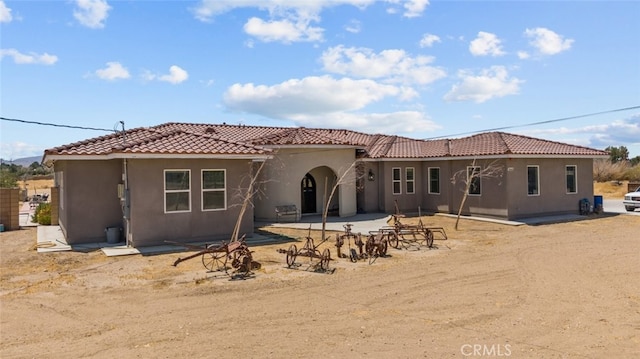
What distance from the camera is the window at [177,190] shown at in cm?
1383

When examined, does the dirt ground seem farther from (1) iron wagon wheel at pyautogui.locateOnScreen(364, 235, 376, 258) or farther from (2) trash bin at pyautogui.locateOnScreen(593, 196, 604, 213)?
(2) trash bin at pyautogui.locateOnScreen(593, 196, 604, 213)

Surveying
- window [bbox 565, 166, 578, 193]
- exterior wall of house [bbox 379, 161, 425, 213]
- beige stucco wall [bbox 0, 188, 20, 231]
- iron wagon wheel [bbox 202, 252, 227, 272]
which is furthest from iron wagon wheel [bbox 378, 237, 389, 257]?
beige stucco wall [bbox 0, 188, 20, 231]

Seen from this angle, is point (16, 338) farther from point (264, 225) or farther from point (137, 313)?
point (264, 225)

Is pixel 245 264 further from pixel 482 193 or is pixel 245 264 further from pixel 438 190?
pixel 438 190

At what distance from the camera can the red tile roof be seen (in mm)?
14305

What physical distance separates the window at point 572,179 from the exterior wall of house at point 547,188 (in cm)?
16

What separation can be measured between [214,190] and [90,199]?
414 centimetres

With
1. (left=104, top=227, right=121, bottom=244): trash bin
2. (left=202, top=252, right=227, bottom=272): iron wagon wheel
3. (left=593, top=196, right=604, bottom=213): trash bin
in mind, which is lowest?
(left=202, top=252, right=227, bottom=272): iron wagon wheel

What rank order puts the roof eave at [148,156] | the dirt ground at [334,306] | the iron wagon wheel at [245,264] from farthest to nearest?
the roof eave at [148,156]
the iron wagon wheel at [245,264]
the dirt ground at [334,306]

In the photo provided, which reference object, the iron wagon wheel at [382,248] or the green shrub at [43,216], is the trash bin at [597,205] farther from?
the green shrub at [43,216]

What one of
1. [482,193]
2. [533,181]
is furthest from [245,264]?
[533,181]

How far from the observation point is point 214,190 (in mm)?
14586

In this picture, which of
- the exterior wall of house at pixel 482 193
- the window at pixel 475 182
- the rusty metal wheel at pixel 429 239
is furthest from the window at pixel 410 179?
the rusty metal wheel at pixel 429 239

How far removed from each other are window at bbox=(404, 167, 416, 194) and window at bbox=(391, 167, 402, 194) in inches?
17.8
